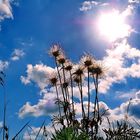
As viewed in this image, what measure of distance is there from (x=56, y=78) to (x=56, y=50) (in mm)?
1410

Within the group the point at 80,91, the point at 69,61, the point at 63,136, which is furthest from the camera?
the point at 69,61

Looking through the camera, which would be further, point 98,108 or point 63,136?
point 98,108

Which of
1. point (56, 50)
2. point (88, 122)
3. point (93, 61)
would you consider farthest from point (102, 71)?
point (88, 122)

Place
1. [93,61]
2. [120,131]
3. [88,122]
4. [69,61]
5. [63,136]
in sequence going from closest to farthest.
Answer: [63,136], [120,131], [88,122], [93,61], [69,61]

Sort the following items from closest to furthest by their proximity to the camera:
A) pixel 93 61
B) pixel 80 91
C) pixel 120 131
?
pixel 120 131, pixel 80 91, pixel 93 61

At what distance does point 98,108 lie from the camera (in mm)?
11102

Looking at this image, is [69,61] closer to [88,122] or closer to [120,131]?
[88,122]

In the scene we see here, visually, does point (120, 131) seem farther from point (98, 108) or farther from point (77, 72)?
point (77, 72)

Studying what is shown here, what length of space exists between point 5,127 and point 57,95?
33.6 ft

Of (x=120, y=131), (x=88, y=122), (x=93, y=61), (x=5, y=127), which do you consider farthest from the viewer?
(x=93, y=61)

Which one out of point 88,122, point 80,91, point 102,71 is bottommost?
point 88,122

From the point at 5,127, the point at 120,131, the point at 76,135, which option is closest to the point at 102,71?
the point at 120,131

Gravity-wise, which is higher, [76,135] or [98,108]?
[98,108]

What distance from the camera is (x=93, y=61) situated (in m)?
14.1
